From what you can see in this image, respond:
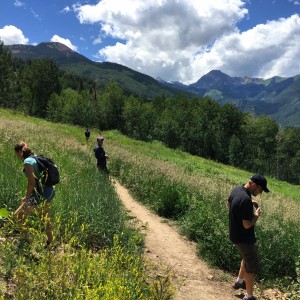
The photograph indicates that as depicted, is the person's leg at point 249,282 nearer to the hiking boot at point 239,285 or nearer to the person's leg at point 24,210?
the hiking boot at point 239,285

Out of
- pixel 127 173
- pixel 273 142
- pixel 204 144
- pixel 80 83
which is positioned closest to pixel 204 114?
pixel 204 144

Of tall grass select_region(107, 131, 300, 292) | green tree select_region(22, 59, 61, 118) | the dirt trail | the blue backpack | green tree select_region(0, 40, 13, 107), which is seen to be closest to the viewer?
the blue backpack

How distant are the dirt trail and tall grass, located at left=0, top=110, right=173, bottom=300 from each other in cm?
68

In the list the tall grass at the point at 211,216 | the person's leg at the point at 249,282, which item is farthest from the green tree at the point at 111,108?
the person's leg at the point at 249,282

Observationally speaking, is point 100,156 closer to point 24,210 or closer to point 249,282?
point 24,210

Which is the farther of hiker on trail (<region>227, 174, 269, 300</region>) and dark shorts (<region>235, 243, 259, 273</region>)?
dark shorts (<region>235, 243, 259, 273</region>)

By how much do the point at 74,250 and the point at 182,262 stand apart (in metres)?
3.44

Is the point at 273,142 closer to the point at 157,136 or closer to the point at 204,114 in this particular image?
the point at 204,114

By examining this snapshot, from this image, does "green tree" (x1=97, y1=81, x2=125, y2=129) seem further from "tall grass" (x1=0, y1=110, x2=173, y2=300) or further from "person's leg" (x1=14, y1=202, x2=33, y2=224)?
"person's leg" (x1=14, y1=202, x2=33, y2=224)

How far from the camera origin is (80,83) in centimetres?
15425

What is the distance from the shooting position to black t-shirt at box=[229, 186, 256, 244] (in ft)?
20.6

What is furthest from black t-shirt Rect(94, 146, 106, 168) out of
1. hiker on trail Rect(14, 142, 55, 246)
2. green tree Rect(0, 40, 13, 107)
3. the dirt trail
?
green tree Rect(0, 40, 13, 107)

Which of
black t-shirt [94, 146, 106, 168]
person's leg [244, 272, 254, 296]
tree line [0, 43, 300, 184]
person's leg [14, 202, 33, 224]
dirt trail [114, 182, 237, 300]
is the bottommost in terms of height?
dirt trail [114, 182, 237, 300]

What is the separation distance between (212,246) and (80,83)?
152390 mm
